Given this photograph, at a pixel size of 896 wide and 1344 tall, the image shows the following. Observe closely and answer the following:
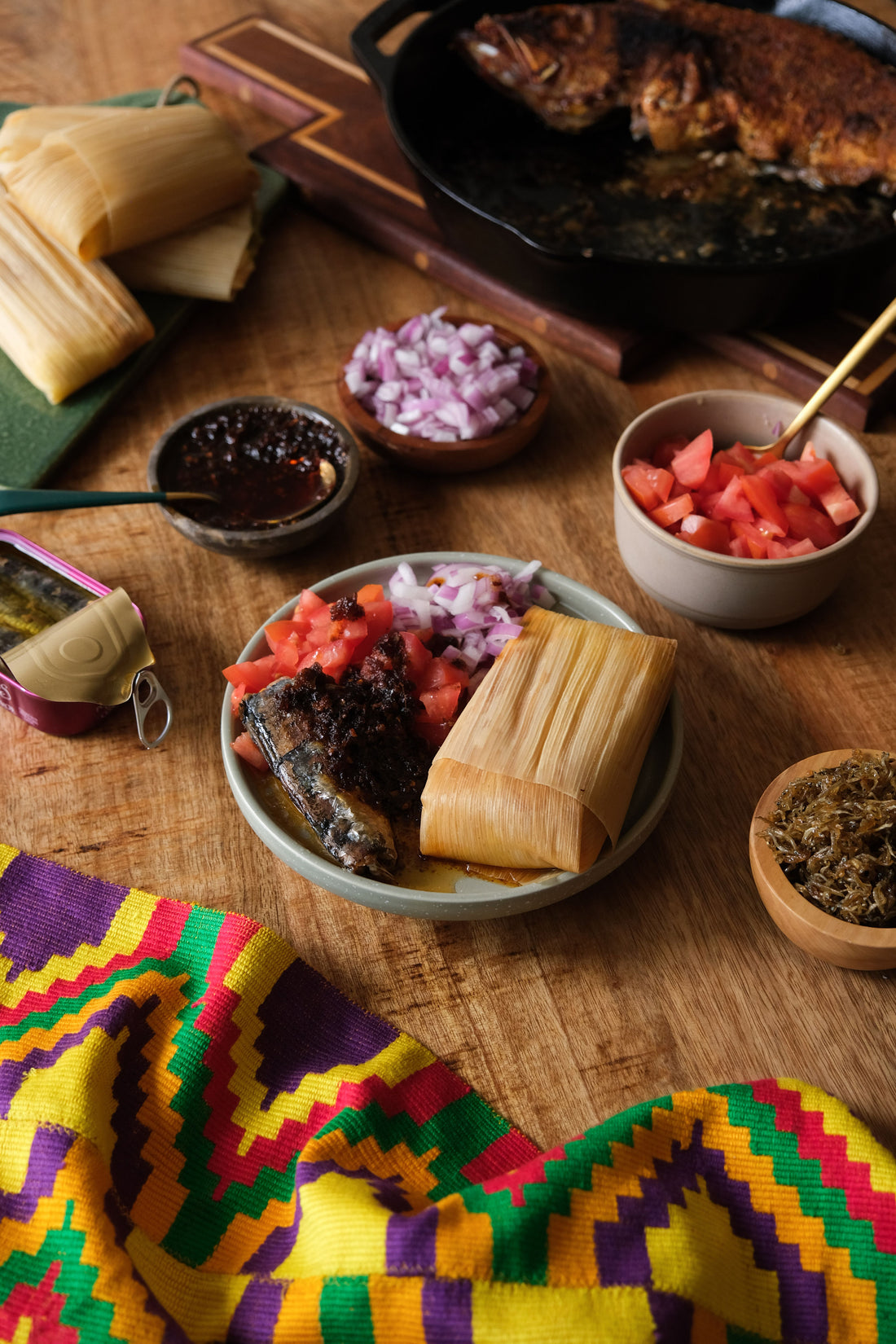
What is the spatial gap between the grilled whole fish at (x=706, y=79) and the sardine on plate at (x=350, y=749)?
1339mm

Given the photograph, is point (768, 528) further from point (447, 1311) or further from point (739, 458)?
point (447, 1311)

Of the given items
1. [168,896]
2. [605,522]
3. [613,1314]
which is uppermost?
[605,522]

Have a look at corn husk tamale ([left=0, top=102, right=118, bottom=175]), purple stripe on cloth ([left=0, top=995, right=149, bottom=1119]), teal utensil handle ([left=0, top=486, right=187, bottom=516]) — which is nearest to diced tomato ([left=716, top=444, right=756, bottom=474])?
teal utensil handle ([left=0, top=486, right=187, bottom=516])

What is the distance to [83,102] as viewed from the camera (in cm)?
261

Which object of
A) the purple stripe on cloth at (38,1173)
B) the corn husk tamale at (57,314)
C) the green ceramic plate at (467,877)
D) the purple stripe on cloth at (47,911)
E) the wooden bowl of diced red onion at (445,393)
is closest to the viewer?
the purple stripe on cloth at (38,1173)

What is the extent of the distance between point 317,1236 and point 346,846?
405 mm

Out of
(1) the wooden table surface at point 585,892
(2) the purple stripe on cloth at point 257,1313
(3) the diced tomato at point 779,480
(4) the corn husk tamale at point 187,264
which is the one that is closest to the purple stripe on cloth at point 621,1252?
(1) the wooden table surface at point 585,892

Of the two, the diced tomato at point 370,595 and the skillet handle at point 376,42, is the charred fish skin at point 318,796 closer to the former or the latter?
the diced tomato at point 370,595

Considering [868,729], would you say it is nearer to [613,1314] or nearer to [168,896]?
[613,1314]

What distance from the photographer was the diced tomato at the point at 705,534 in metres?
1.48

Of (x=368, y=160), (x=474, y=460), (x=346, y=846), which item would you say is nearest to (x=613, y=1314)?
(x=346, y=846)

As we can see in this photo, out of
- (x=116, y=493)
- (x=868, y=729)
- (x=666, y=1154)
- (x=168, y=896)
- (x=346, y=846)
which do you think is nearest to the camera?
(x=666, y=1154)

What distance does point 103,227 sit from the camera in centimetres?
202

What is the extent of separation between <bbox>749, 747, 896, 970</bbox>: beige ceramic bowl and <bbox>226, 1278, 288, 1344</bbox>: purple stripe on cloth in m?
0.66
